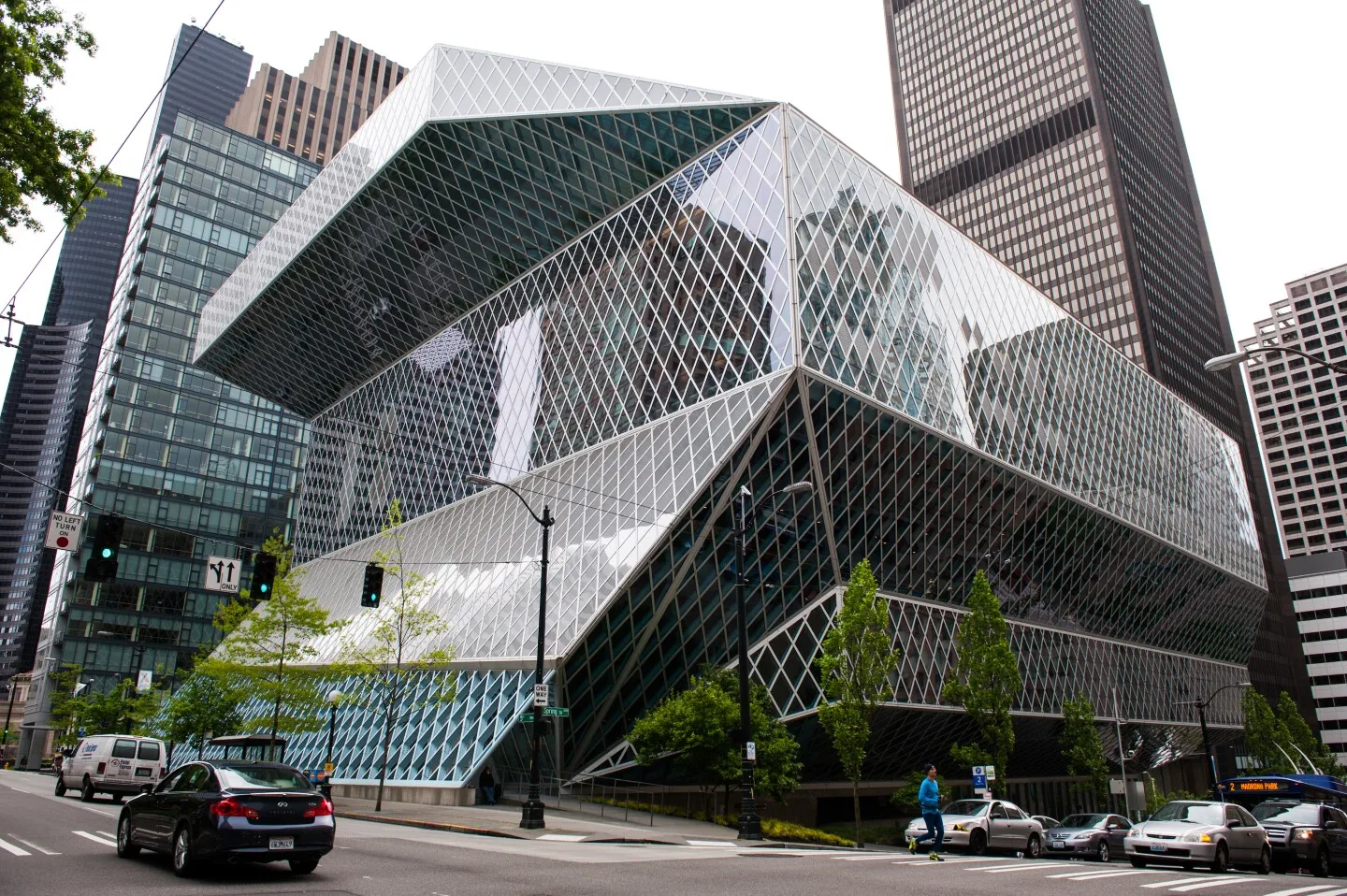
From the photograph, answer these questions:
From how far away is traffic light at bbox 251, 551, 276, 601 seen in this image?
21219 mm

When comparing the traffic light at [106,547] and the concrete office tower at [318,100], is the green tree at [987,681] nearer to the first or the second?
the traffic light at [106,547]

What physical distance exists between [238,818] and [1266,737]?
76056 millimetres

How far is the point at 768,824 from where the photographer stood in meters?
27.3

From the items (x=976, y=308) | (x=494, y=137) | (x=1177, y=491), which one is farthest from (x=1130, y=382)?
(x=494, y=137)

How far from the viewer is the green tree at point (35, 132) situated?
15734 millimetres

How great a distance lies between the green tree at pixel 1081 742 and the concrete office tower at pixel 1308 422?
14586 centimetres

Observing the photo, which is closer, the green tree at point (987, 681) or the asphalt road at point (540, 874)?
the asphalt road at point (540, 874)

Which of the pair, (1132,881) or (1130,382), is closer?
(1132,881)

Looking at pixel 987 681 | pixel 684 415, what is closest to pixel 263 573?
pixel 684 415

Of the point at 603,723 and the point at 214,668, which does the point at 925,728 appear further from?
the point at 214,668

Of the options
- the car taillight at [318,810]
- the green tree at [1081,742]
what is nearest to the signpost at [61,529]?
the car taillight at [318,810]

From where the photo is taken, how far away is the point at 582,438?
147ft

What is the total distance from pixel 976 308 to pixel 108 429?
80.2m

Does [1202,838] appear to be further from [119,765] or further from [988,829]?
[119,765]
